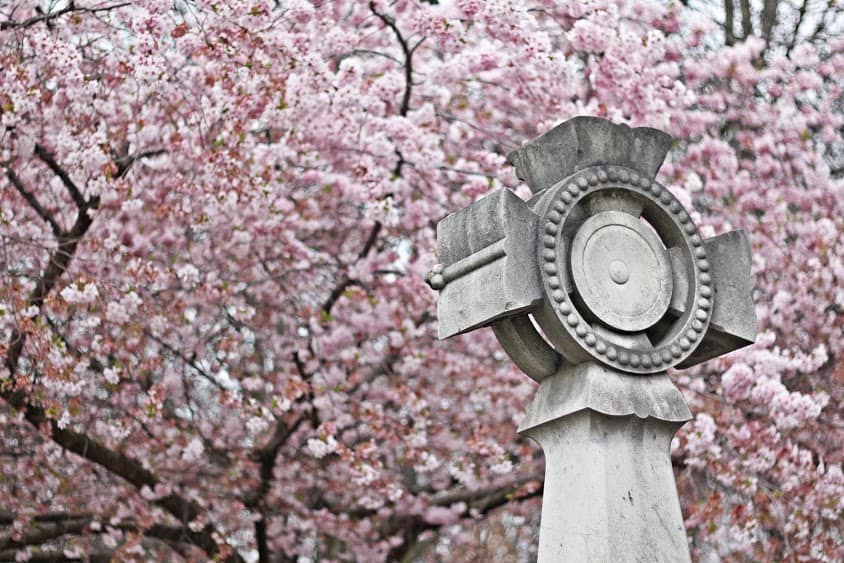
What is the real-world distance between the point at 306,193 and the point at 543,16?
2.60m

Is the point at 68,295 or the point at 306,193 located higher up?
the point at 306,193

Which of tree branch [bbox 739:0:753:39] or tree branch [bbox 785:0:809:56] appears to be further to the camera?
tree branch [bbox 739:0:753:39]

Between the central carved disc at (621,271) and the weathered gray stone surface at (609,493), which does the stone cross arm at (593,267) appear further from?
the weathered gray stone surface at (609,493)

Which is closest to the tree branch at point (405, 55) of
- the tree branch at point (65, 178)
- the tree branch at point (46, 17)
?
the tree branch at point (46, 17)

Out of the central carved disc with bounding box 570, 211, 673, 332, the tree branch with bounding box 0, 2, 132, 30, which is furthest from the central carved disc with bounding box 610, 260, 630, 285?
the tree branch with bounding box 0, 2, 132, 30

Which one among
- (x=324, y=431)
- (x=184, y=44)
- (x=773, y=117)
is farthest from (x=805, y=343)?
(x=184, y=44)

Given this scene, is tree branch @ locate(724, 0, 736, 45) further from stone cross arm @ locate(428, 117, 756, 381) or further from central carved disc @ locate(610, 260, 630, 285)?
central carved disc @ locate(610, 260, 630, 285)

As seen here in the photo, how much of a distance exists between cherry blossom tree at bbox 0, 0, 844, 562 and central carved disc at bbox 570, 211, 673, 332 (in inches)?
132

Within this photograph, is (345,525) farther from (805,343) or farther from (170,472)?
(805,343)

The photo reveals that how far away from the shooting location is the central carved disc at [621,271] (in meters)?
3.75

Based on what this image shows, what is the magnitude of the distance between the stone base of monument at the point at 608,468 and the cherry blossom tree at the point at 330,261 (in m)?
3.44

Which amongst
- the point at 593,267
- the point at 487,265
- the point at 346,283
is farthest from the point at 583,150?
the point at 346,283

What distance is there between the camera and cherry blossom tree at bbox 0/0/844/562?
22.8 feet

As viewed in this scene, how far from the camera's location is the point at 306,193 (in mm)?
8977
